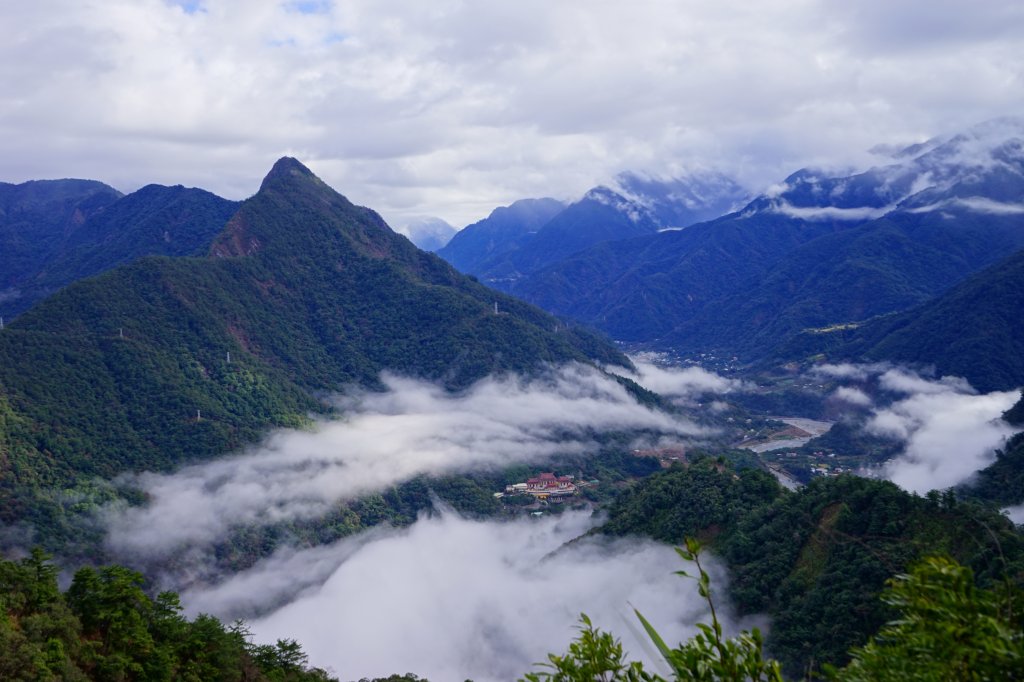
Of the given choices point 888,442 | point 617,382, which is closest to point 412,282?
point 617,382

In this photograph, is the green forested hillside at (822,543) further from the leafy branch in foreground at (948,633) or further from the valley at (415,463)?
the leafy branch in foreground at (948,633)

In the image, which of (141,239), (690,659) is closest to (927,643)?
(690,659)

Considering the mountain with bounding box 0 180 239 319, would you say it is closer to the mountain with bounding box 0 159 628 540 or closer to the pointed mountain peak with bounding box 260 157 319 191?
the pointed mountain peak with bounding box 260 157 319 191

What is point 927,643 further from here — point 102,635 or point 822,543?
point 822,543

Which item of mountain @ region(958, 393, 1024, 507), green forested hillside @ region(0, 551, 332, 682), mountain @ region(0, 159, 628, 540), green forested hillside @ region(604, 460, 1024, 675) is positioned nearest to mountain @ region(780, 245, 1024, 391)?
mountain @ region(0, 159, 628, 540)

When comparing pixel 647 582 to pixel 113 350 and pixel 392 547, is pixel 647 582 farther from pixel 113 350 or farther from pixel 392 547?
pixel 113 350
